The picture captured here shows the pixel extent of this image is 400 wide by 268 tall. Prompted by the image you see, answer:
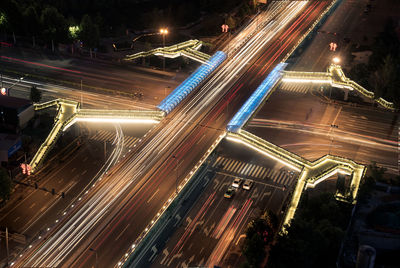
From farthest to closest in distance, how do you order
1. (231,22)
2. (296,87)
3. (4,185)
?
(231,22)
(296,87)
(4,185)

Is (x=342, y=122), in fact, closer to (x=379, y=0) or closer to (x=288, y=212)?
(x=288, y=212)

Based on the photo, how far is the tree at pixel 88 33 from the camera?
14775 centimetres

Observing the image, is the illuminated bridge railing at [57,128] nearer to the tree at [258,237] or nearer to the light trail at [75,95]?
the light trail at [75,95]

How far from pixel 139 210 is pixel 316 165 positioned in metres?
35.8

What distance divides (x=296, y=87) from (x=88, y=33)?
56.3 m

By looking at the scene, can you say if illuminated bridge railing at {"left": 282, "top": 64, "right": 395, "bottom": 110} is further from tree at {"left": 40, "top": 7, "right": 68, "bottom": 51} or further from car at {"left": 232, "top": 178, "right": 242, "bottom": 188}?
tree at {"left": 40, "top": 7, "right": 68, "bottom": 51}

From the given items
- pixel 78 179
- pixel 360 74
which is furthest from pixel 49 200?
pixel 360 74

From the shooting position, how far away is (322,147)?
11350cm

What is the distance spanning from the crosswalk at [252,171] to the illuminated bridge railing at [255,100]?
891 centimetres

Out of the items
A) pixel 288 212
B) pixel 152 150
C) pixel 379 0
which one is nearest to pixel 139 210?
pixel 152 150

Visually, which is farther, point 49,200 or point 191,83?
point 191,83

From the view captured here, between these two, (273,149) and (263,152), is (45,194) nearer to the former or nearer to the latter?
(263,152)

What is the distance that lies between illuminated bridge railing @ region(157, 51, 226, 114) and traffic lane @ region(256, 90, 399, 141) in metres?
16.4

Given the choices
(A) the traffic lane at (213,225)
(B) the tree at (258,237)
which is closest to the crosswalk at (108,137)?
(A) the traffic lane at (213,225)
